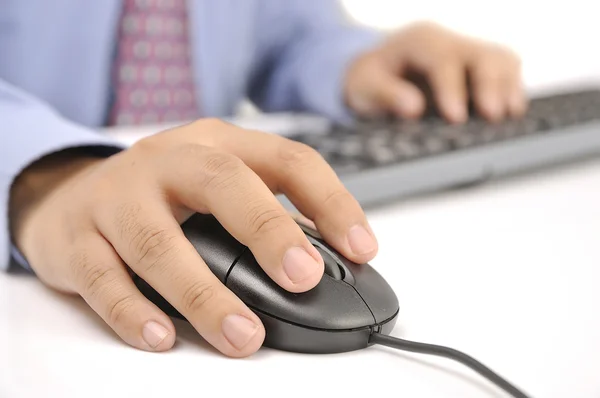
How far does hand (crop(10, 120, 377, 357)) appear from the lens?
0.30 m

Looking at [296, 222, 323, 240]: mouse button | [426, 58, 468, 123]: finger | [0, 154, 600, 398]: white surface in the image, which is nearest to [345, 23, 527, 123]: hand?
[426, 58, 468, 123]: finger

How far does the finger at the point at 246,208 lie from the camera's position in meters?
0.30

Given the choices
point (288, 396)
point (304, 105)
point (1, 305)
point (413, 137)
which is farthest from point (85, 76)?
point (288, 396)

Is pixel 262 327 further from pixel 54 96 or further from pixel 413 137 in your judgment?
pixel 54 96

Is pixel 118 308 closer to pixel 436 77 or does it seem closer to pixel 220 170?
pixel 220 170

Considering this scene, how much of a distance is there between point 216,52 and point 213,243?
72cm

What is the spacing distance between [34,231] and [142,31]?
59 cm

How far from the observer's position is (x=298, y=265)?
0.30m

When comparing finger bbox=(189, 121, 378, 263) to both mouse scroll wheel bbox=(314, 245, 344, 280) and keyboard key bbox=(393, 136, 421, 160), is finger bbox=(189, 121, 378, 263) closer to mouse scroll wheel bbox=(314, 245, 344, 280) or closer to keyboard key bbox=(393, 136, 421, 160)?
mouse scroll wheel bbox=(314, 245, 344, 280)

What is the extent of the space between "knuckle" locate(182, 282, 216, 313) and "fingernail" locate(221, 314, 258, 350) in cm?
1

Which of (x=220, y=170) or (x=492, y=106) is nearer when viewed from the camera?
(x=220, y=170)

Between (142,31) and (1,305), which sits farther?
(142,31)

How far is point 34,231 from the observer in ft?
1.27

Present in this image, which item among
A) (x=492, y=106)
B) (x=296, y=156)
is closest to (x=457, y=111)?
(x=492, y=106)
